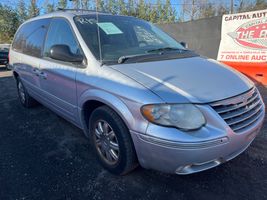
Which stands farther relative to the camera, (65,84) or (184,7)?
(184,7)

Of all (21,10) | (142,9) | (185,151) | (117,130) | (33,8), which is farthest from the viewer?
(21,10)

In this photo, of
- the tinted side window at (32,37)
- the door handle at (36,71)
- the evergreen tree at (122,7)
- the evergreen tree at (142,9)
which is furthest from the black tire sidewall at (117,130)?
the evergreen tree at (122,7)

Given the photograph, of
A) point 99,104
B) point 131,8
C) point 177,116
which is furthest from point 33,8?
point 177,116

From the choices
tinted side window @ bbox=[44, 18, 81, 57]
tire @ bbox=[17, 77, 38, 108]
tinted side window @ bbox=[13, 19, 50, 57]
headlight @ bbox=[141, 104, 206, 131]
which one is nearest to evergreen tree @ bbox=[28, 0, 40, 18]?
tinted side window @ bbox=[13, 19, 50, 57]

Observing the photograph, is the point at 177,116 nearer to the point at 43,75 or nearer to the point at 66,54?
the point at 66,54

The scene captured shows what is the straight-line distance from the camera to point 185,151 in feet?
6.43

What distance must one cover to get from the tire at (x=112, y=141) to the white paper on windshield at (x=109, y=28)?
1095 mm

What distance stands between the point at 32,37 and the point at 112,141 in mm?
2842

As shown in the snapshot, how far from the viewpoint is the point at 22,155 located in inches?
126

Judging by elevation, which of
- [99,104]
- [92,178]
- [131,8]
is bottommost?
[92,178]

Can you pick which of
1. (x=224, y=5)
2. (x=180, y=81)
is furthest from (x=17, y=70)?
(x=224, y=5)

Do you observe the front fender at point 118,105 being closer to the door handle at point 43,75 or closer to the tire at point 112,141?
the tire at point 112,141

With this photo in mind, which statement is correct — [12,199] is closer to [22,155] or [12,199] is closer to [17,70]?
[22,155]

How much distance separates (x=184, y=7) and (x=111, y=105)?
3214 cm
